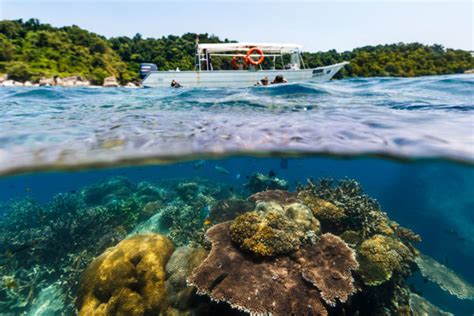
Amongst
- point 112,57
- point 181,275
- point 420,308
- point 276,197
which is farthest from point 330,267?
point 112,57

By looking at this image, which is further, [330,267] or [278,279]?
[330,267]

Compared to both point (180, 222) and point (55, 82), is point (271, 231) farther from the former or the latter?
point (55, 82)

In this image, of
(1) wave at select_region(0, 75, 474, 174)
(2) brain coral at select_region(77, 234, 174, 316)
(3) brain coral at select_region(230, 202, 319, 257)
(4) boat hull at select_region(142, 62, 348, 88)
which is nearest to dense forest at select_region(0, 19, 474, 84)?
(4) boat hull at select_region(142, 62, 348, 88)

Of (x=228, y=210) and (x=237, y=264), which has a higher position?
(x=237, y=264)

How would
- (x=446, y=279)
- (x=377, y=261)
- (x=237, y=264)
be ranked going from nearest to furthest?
1. (x=237, y=264)
2. (x=377, y=261)
3. (x=446, y=279)

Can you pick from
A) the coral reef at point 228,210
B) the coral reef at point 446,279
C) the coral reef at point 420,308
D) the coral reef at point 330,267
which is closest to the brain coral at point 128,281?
the coral reef at point 228,210

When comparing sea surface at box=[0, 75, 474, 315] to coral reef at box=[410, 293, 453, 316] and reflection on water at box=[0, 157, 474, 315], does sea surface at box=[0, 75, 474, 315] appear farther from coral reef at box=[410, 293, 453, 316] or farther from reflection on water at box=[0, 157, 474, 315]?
coral reef at box=[410, 293, 453, 316]

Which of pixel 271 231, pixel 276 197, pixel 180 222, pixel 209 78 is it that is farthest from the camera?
pixel 209 78
